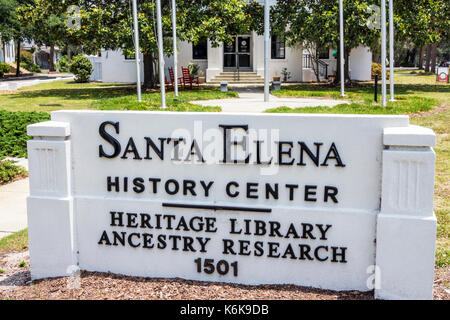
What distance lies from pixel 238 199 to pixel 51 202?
4.55 ft

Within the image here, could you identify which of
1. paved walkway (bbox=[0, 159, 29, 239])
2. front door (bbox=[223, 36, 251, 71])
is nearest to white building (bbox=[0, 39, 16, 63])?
front door (bbox=[223, 36, 251, 71])

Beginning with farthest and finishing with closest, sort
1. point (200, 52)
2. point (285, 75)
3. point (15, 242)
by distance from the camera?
point (200, 52), point (285, 75), point (15, 242)

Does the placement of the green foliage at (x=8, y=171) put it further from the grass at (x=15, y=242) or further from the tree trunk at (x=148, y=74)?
the tree trunk at (x=148, y=74)

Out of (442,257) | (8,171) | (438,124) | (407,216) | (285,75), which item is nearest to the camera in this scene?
(407,216)

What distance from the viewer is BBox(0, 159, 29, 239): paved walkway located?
5.94 metres

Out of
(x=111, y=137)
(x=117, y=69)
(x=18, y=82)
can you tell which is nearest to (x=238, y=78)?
(x=117, y=69)

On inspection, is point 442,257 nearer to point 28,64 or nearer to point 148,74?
point 148,74

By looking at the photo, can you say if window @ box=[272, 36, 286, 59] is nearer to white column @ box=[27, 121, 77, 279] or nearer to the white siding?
the white siding

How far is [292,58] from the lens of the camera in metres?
33.2

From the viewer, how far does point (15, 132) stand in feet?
37.4
